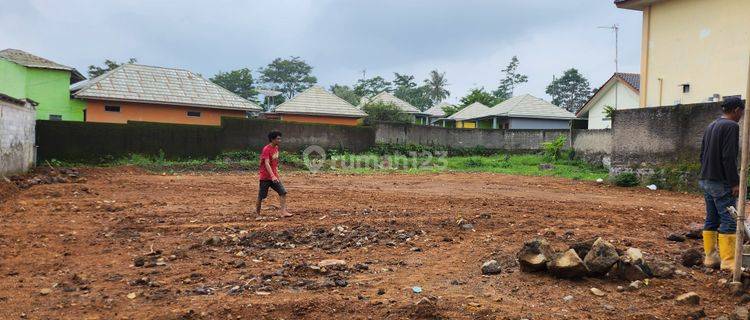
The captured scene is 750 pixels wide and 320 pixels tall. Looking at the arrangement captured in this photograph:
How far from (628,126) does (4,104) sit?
1596 centimetres

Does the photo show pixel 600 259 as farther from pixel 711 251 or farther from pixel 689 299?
pixel 711 251

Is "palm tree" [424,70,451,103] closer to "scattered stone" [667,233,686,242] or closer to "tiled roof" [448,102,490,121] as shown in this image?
"tiled roof" [448,102,490,121]

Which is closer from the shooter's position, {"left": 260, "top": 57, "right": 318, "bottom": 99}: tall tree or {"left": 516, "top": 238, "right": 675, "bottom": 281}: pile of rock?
{"left": 516, "top": 238, "right": 675, "bottom": 281}: pile of rock

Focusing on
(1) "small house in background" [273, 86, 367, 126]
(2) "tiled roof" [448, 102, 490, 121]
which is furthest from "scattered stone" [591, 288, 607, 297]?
(2) "tiled roof" [448, 102, 490, 121]

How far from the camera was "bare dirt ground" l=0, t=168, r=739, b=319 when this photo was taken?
3814 millimetres

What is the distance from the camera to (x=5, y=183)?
37.3 feet

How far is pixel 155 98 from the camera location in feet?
83.3

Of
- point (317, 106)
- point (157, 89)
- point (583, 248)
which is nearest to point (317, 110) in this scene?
point (317, 106)

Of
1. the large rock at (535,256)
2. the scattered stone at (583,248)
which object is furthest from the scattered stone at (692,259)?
the large rock at (535,256)

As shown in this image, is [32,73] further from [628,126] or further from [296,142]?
[628,126]

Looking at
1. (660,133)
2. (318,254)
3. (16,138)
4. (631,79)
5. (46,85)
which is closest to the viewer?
(318,254)

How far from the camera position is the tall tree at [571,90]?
205 feet

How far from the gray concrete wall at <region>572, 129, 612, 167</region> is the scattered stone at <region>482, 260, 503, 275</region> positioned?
16.1 m

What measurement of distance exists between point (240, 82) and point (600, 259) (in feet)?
187
